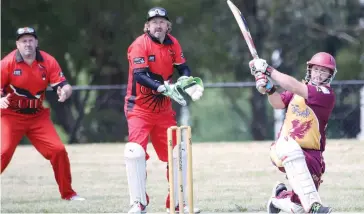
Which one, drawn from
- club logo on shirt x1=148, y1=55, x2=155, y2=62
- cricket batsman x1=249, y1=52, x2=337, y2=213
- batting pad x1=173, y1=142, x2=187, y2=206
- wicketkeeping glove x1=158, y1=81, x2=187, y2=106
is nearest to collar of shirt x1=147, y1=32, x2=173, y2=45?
club logo on shirt x1=148, y1=55, x2=155, y2=62

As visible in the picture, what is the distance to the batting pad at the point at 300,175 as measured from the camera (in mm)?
8453

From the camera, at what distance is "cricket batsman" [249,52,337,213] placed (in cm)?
841

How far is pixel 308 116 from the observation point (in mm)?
8633

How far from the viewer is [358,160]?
556 inches

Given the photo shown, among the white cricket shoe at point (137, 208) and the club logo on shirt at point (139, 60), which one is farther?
the club logo on shirt at point (139, 60)

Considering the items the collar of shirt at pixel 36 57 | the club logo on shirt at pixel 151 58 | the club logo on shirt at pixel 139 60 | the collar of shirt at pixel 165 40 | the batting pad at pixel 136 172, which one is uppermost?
the collar of shirt at pixel 165 40

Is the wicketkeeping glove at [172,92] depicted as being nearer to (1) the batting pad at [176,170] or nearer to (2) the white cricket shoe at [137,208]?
(1) the batting pad at [176,170]

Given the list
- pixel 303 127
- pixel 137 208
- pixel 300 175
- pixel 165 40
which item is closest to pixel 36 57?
pixel 165 40

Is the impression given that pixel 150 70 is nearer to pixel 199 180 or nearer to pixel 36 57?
pixel 36 57

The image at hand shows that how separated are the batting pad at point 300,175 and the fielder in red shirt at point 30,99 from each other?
316 cm

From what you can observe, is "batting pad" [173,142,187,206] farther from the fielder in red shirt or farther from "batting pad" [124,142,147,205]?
the fielder in red shirt

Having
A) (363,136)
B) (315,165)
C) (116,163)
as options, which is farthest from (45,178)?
(363,136)

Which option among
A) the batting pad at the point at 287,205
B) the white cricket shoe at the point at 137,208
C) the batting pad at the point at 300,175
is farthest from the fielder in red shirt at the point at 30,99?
the batting pad at the point at 300,175

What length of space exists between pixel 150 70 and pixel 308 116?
1.68m
